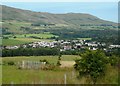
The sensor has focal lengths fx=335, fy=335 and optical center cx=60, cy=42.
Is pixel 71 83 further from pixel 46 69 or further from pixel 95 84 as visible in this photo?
pixel 46 69

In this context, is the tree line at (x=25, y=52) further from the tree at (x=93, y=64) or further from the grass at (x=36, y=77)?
the tree at (x=93, y=64)

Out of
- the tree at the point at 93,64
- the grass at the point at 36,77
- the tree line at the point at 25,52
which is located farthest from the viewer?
the tree line at the point at 25,52

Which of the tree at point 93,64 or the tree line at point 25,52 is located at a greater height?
the tree at point 93,64

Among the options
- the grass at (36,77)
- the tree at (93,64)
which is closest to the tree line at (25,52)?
the grass at (36,77)

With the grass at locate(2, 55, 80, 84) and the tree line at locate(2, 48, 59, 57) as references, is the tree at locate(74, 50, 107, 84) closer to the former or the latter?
the grass at locate(2, 55, 80, 84)

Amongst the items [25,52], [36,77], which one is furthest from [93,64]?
[25,52]

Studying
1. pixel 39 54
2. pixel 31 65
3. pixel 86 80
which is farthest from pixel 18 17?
pixel 86 80

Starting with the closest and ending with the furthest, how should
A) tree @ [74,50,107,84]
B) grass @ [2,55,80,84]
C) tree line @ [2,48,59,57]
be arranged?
1. tree @ [74,50,107,84]
2. grass @ [2,55,80,84]
3. tree line @ [2,48,59,57]

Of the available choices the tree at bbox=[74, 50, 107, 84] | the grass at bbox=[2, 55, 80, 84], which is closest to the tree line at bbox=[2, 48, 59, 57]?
the grass at bbox=[2, 55, 80, 84]
